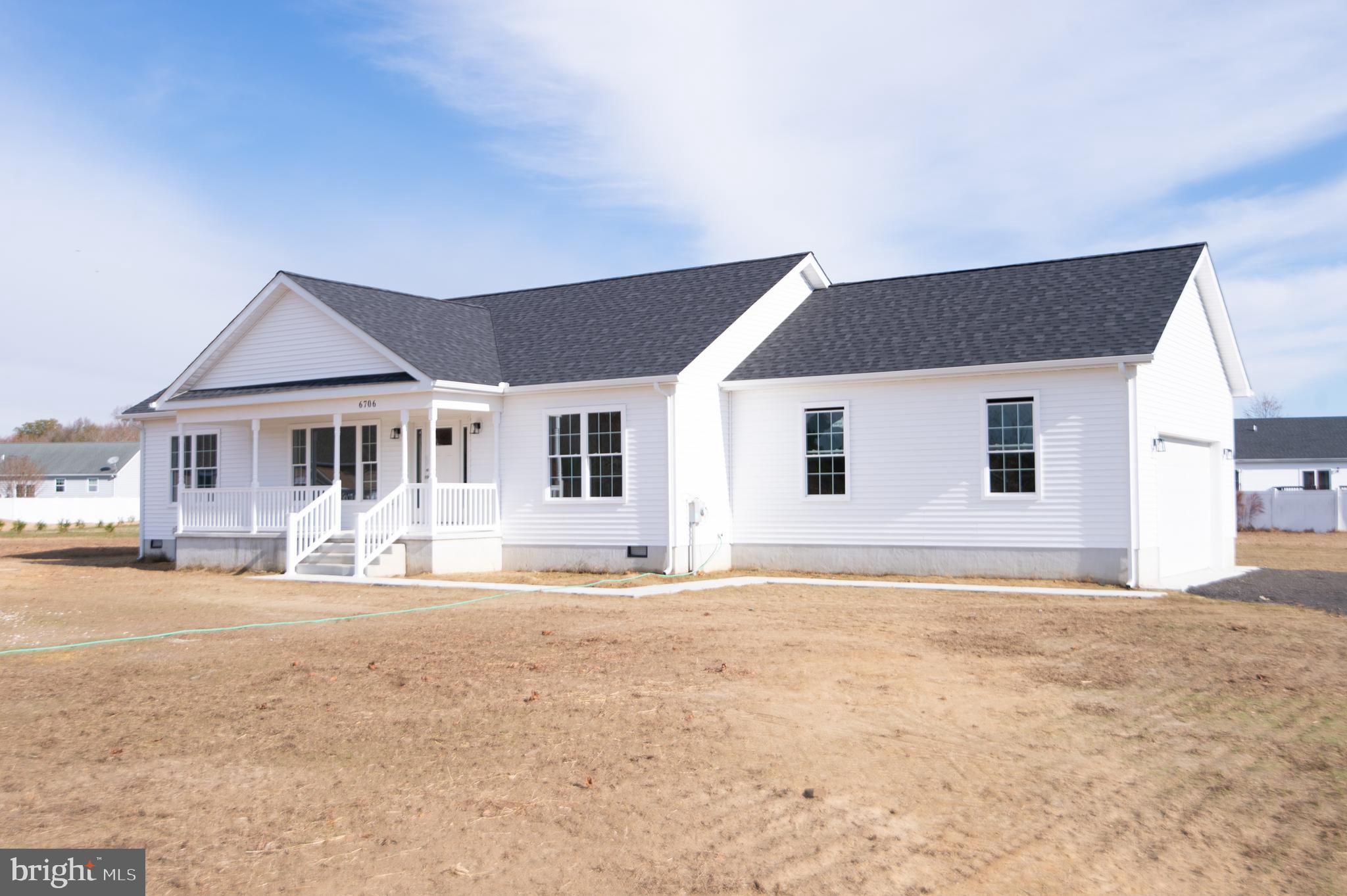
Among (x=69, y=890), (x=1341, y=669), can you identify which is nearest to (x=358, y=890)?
(x=69, y=890)

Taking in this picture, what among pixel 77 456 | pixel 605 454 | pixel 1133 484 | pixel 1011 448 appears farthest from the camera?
pixel 77 456

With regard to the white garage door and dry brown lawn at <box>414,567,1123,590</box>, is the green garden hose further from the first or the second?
the white garage door

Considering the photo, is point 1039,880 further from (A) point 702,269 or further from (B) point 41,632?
(A) point 702,269

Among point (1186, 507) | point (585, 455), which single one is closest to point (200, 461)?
point (585, 455)

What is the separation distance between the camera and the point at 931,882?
16.0 ft

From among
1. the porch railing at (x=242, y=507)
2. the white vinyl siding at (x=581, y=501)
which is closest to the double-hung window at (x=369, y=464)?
the porch railing at (x=242, y=507)

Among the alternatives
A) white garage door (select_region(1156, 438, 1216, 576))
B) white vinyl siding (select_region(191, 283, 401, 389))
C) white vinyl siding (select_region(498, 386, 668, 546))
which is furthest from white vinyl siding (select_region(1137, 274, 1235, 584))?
white vinyl siding (select_region(191, 283, 401, 389))

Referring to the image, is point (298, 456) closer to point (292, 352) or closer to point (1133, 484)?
point (292, 352)

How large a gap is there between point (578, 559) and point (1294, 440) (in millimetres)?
44015

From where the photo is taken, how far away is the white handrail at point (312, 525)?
19297 mm

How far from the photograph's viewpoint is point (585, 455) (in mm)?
19438

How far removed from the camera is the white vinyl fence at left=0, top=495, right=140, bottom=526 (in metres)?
48.5

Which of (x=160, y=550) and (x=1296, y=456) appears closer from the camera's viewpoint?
(x=160, y=550)

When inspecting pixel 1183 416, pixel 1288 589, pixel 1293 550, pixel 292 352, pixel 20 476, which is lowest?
pixel 1293 550
